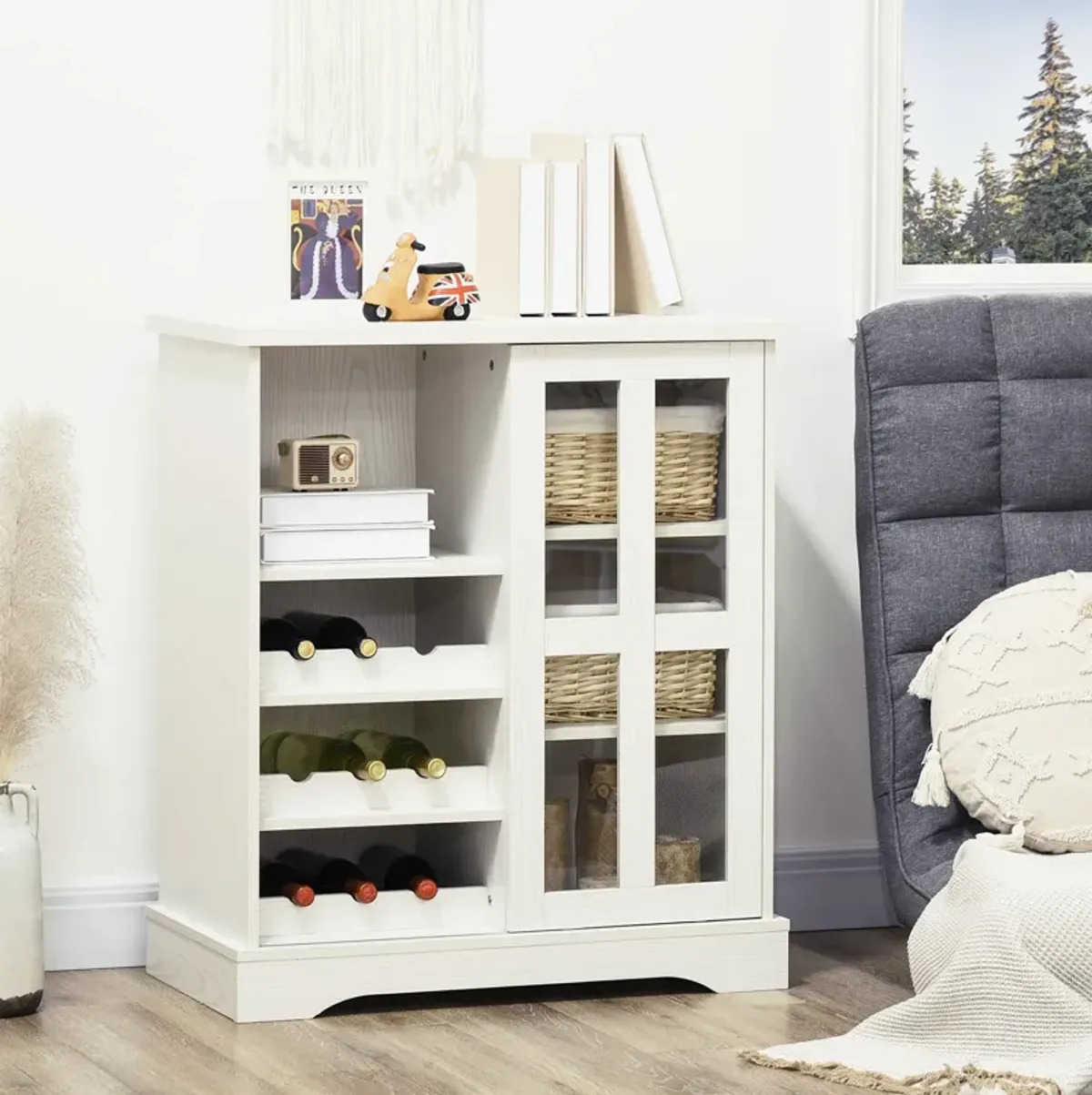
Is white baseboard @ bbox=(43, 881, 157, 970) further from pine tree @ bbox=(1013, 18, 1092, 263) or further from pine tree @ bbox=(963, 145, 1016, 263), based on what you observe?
pine tree @ bbox=(1013, 18, 1092, 263)

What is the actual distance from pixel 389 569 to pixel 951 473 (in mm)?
841

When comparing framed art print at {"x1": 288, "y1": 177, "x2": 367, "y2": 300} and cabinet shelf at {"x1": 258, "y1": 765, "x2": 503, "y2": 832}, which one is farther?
framed art print at {"x1": 288, "y1": 177, "x2": 367, "y2": 300}

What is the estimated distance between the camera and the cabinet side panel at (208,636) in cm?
271

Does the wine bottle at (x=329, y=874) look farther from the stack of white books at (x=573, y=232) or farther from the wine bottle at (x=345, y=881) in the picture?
the stack of white books at (x=573, y=232)

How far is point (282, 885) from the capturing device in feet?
9.30

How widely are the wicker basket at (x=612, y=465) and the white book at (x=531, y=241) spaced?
21 cm

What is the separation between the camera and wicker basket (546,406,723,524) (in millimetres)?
2812

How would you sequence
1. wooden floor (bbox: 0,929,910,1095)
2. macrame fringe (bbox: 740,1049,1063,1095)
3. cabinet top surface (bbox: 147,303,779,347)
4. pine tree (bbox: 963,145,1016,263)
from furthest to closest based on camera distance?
pine tree (bbox: 963,145,1016,263)
cabinet top surface (bbox: 147,303,779,347)
wooden floor (bbox: 0,929,910,1095)
macrame fringe (bbox: 740,1049,1063,1095)

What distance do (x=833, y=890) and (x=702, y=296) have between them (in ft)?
3.25

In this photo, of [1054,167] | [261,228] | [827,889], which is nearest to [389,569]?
[261,228]

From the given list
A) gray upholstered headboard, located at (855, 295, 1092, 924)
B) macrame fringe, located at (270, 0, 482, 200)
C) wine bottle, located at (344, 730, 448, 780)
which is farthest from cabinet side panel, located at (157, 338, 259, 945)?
gray upholstered headboard, located at (855, 295, 1092, 924)

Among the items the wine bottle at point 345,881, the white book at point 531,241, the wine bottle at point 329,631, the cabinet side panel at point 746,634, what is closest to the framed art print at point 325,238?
the white book at point 531,241

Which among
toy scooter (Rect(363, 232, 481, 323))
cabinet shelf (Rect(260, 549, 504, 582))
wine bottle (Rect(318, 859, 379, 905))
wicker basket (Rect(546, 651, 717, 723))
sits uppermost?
toy scooter (Rect(363, 232, 481, 323))

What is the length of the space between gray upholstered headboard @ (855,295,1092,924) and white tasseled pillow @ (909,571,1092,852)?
108 millimetres
